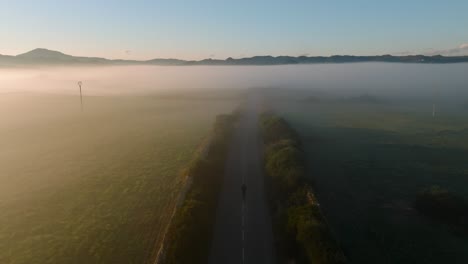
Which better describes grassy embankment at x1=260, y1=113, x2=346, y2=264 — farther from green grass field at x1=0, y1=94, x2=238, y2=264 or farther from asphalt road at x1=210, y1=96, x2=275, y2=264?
green grass field at x1=0, y1=94, x2=238, y2=264

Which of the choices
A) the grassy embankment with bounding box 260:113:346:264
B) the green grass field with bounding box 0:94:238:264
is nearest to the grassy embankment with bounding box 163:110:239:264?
the green grass field with bounding box 0:94:238:264

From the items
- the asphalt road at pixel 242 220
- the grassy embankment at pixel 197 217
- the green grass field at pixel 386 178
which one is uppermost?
the grassy embankment at pixel 197 217

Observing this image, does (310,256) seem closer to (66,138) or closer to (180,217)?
(180,217)

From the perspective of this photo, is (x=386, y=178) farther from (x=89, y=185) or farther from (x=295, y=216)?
(x=89, y=185)

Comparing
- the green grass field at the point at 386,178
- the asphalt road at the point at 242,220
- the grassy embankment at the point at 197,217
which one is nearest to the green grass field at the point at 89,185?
the grassy embankment at the point at 197,217

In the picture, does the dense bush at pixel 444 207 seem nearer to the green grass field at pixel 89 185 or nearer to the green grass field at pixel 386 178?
the green grass field at pixel 386 178

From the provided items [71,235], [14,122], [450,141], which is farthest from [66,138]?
[450,141]

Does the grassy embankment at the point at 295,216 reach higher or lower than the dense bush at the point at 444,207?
higher
